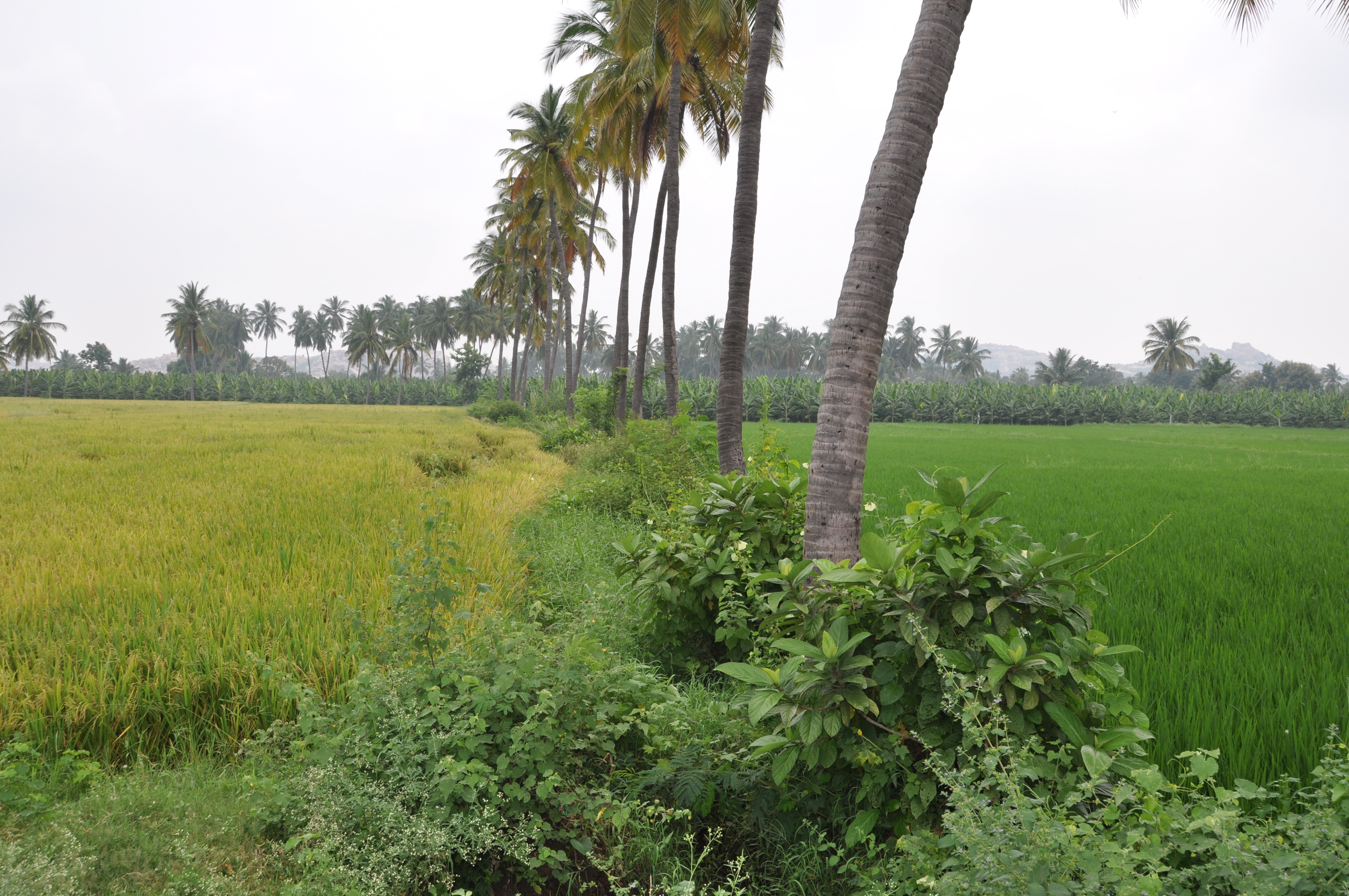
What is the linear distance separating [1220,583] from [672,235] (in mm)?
10888

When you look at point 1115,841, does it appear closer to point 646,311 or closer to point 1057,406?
point 646,311

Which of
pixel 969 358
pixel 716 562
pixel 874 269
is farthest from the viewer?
pixel 969 358

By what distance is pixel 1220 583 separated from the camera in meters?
4.99

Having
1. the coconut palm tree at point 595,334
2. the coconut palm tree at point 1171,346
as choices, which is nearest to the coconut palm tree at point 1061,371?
the coconut palm tree at point 1171,346

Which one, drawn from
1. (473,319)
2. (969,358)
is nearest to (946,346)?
(969,358)

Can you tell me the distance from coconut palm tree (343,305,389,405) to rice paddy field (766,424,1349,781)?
212 feet

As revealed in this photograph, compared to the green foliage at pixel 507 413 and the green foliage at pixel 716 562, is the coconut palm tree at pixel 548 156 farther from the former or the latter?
the green foliage at pixel 716 562

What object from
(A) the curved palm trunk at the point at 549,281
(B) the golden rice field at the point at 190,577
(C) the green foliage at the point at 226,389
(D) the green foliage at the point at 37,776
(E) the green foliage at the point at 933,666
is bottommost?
(D) the green foliage at the point at 37,776

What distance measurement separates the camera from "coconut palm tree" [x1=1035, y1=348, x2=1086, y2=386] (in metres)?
75.7

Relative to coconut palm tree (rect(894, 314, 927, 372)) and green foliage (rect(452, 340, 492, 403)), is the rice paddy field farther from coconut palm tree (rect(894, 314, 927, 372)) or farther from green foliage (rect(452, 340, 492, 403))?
coconut palm tree (rect(894, 314, 927, 372))

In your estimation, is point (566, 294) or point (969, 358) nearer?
point (566, 294)

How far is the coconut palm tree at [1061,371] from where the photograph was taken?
2980 inches

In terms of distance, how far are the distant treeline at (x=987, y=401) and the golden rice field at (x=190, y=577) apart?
25.4m

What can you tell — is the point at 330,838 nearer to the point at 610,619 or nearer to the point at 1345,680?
the point at 610,619
